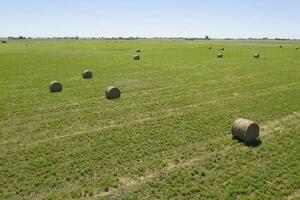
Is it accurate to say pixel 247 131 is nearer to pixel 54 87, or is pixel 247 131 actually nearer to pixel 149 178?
pixel 149 178

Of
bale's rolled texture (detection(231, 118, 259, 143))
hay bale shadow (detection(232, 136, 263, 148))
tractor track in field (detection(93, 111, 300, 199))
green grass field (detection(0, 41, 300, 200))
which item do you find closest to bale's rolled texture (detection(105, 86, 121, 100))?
green grass field (detection(0, 41, 300, 200))

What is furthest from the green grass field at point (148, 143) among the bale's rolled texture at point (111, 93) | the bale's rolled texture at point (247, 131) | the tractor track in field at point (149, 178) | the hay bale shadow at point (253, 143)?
the bale's rolled texture at point (111, 93)

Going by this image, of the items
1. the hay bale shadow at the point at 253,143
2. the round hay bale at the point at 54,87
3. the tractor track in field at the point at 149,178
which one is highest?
the round hay bale at the point at 54,87

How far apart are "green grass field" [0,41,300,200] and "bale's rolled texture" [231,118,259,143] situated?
400 millimetres

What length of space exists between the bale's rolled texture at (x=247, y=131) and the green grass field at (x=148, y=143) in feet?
1.31

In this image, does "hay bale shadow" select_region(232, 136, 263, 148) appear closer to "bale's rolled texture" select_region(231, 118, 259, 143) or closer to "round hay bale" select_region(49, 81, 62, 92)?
"bale's rolled texture" select_region(231, 118, 259, 143)

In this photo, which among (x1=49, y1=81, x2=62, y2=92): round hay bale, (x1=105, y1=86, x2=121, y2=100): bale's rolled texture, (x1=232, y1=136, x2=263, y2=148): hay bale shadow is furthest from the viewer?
(x1=49, y1=81, x2=62, y2=92): round hay bale

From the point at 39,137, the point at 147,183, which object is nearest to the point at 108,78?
the point at 39,137

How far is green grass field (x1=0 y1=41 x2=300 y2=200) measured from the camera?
12250 mm

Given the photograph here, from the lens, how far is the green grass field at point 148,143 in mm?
12250

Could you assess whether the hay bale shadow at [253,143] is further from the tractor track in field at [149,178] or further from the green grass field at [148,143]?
the tractor track in field at [149,178]

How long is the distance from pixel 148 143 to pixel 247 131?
497cm

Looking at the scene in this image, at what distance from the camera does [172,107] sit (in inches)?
894

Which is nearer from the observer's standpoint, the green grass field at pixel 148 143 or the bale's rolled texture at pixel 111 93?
the green grass field at pixel 148 143
